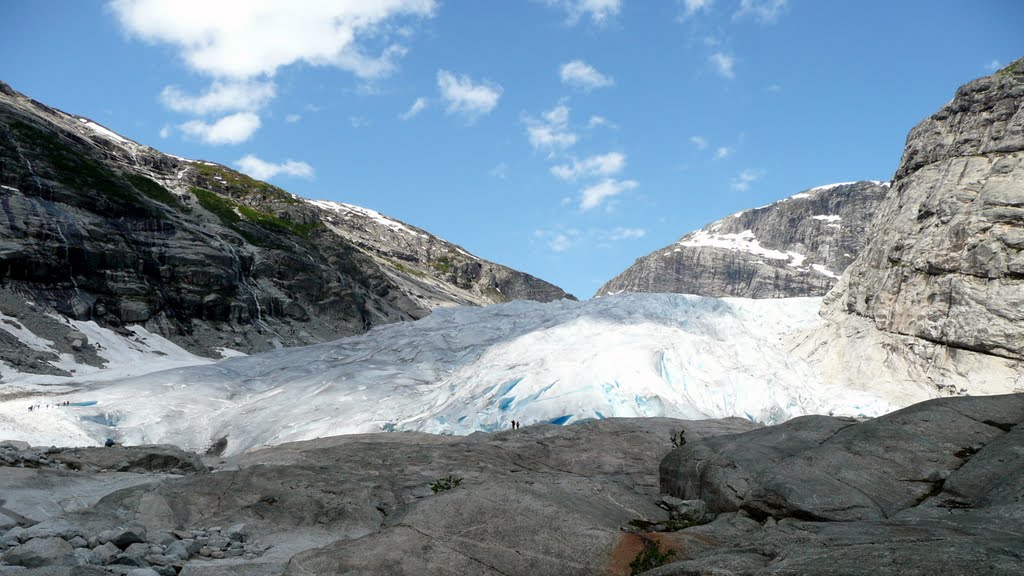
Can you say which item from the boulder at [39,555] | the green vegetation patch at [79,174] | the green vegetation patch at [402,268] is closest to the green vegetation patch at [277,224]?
the green vegetation patch at [402,268]

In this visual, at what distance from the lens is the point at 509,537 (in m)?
9.08

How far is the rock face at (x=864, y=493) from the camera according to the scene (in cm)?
626

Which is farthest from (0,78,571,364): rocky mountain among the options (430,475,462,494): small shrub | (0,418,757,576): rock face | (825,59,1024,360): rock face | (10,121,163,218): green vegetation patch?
(825,59,1024,360): rock face

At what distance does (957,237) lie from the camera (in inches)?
1444

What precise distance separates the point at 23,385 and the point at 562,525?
41549mm

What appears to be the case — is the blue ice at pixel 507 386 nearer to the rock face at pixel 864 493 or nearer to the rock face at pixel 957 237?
the rock face at pixel 864 493

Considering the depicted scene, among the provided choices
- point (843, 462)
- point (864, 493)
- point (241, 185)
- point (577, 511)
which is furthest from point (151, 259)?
point (864, 493)

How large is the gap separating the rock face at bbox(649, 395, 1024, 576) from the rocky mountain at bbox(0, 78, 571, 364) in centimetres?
4603

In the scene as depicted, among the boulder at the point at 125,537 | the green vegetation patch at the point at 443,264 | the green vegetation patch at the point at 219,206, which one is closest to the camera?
the boulder at the point at 125,537

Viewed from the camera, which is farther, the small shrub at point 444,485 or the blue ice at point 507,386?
the blue ice at point 507,386

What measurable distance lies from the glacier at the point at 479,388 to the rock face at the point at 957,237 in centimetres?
475

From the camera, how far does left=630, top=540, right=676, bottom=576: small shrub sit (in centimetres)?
790

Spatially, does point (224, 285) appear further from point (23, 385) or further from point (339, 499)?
point (339, 499)

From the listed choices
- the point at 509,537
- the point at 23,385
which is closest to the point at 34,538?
the point at 509,537
